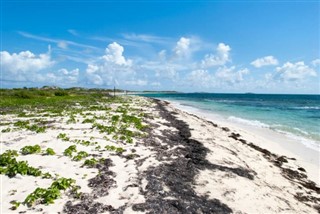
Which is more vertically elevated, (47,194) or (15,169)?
(15,169)

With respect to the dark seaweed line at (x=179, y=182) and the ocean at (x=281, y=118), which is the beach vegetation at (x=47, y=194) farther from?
the ocean at (x=281, y=118)

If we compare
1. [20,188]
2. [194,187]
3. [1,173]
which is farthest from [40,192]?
[194,187]

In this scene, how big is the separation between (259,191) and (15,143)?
11150mm

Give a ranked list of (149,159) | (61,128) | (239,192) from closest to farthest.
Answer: (239,192) < (149,159) < (61,128)

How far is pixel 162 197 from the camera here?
6.96 m

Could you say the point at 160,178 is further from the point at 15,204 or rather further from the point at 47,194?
the point at 15,204

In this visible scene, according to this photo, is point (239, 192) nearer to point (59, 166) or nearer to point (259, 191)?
point (259, 191)

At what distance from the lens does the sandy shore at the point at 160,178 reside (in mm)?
6550

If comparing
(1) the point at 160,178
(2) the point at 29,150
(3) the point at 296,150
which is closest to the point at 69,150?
(2) the point at 29,150

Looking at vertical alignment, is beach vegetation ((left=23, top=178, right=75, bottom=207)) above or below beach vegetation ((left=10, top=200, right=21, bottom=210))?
above

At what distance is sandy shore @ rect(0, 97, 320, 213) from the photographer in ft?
21.5

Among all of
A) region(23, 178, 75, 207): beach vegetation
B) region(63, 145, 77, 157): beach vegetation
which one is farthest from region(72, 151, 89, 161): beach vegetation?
region(23, 178, 75, 207): beach vegetation

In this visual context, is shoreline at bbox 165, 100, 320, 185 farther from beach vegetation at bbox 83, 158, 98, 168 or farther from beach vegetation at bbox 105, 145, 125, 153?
beach vegetation at bbox 83, 158, 98, 168

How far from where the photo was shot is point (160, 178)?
8297mm
